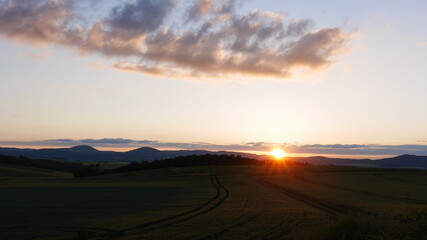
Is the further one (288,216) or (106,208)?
(106,208)

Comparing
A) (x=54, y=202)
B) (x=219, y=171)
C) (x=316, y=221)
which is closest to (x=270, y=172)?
(x=219, y=171)

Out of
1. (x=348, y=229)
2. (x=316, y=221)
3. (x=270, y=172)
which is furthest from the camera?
(x=270, y=172)

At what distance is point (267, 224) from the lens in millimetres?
25375

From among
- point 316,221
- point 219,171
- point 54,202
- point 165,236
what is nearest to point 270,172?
point 219,171

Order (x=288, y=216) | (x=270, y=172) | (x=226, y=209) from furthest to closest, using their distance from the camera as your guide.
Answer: (x=270, y=172) < (x=226, y=209) < (x=288, y=216)

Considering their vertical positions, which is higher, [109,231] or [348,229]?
[348,229]

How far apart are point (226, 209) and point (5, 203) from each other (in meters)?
23.6

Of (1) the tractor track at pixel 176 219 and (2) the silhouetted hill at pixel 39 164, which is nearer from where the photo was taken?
(1) the tractor track at pixel 176 219

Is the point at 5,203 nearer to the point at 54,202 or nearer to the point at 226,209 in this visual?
the point at 54,202

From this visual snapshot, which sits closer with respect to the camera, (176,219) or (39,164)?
(176,219)

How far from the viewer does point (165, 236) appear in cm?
2166

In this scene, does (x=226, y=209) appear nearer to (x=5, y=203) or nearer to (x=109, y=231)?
(x=109, y=231)

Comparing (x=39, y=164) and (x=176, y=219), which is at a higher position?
(x=176, y=219)

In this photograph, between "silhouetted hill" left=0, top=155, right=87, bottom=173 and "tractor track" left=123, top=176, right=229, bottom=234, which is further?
"silhouetted hill" left=0, top=155, right=87, bottom=173
